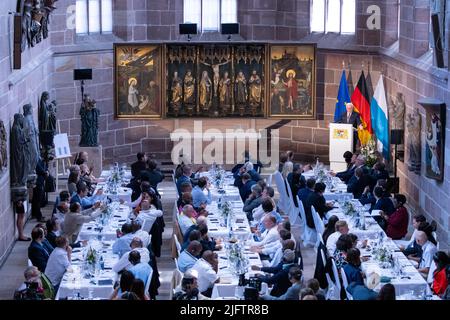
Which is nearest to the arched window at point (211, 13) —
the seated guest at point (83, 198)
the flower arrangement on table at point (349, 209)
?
the seated guest at point (83, 198)

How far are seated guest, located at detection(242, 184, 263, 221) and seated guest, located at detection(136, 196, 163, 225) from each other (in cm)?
194

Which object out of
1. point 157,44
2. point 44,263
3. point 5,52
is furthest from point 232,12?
point 44,263

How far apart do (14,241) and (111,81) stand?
9469 mm

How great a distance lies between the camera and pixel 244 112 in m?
31.1

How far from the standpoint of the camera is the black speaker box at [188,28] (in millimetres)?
31125

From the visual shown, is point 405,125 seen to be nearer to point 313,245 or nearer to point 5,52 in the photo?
point 313,245

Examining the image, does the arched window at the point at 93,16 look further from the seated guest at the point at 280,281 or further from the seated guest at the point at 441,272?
the seated guest at the point at 441,272

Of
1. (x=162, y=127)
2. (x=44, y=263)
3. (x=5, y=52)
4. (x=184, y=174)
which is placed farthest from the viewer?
(x=162, y=127)

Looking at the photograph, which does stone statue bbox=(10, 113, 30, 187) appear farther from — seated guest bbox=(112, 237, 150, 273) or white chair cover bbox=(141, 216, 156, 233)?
seated guest bbox=(112, 237, 150, 273)

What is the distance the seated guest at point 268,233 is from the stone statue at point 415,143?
A: 6556 mm

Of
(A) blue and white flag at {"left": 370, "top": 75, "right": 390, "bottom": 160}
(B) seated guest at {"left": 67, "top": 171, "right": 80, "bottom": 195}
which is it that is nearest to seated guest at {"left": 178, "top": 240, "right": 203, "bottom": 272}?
(B) seated guest at {"left": 67, "top": 171, "right": 80, "bottom": 195}

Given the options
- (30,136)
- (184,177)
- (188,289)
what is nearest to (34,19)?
(30,136)

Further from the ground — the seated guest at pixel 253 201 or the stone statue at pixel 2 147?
the stone statue at pixel 2 147

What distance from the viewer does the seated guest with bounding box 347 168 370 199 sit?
79.6 feet
